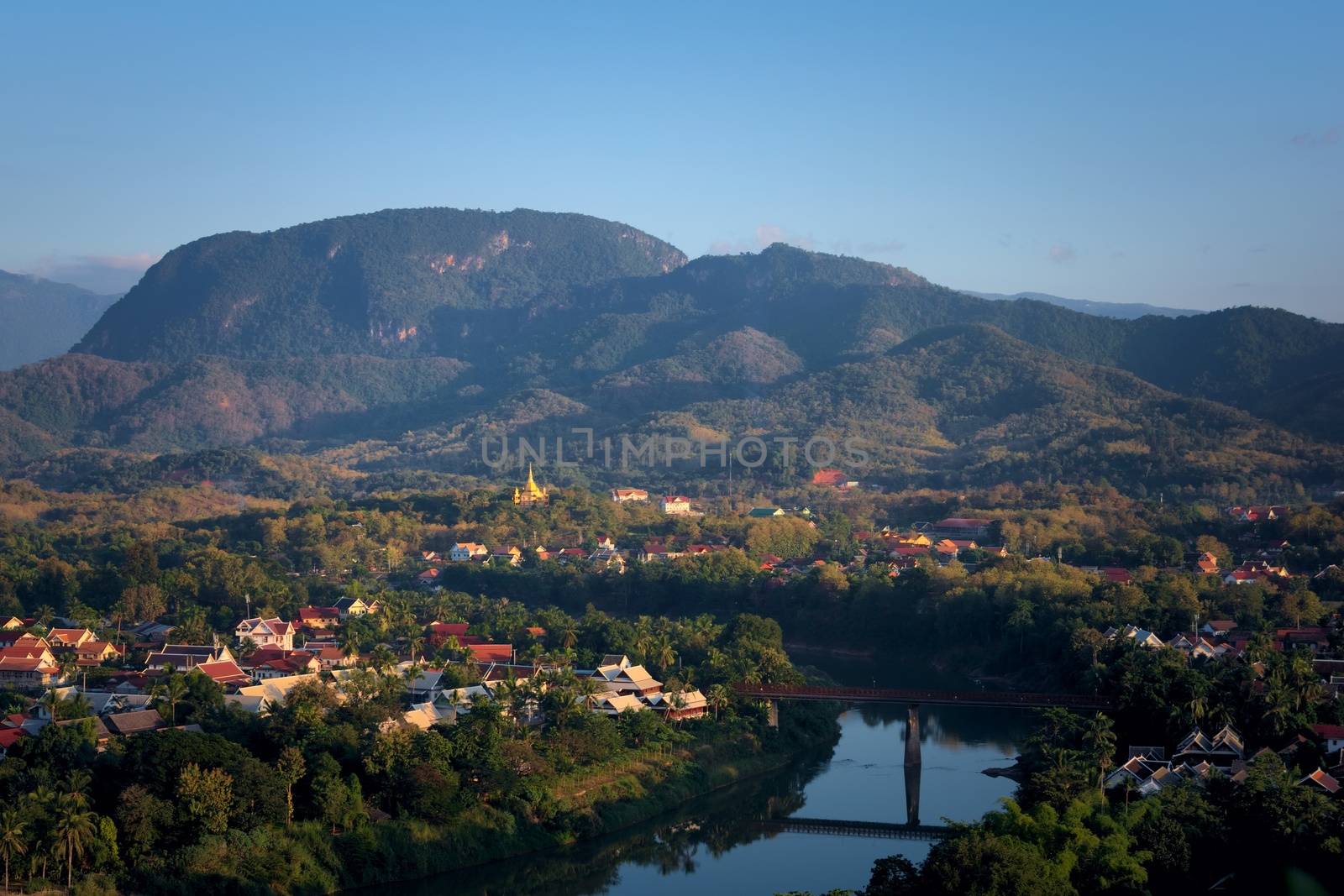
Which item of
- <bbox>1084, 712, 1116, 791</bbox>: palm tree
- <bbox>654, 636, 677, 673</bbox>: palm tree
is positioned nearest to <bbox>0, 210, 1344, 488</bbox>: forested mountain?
<bbox>654, 636, 677, 673</bbox>: palm tree

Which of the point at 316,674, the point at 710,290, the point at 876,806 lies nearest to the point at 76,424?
the point at 710,290

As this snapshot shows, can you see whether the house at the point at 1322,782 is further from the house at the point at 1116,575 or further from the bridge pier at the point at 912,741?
the house at the point at 1116,575

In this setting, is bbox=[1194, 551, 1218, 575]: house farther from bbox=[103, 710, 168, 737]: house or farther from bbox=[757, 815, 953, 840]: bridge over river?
bbox=[103, 710, 168, 737]: house

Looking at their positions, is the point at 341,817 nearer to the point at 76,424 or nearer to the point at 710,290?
the point at 76,424

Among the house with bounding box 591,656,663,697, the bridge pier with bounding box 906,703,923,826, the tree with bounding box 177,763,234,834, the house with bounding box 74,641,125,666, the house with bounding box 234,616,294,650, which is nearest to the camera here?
the tree with bounding box 177,763,234,834

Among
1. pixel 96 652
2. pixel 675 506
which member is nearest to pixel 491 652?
pixel 96 652

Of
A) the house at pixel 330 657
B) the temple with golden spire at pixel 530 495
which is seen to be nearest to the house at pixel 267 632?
the house at pixel 330 657
